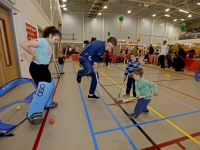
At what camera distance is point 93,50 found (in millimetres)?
2691

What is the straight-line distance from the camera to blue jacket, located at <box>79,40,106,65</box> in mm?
2645

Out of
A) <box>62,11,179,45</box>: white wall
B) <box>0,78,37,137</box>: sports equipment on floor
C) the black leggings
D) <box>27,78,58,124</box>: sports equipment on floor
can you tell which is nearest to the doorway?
<box>0,78,37,137</box>: sports equipment on floor

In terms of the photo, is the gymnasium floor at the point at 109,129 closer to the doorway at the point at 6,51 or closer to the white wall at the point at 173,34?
the doorway at the point at 6,51

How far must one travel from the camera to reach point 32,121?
6.32 feet

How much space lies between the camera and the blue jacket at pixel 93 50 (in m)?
2.64

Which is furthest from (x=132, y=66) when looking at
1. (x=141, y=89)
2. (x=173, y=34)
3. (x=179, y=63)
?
(x=173, y=34)

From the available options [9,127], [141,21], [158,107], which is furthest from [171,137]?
[141,21]

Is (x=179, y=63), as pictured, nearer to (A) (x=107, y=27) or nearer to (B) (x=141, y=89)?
(B) (x=141, y=89)

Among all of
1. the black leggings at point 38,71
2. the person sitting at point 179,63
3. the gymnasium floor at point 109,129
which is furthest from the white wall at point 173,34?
the black leggings at point 38,71

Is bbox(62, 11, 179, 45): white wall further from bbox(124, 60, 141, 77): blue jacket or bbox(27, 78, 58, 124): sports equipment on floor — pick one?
bbox(27, 78, 58, 124): sports equipment on floor

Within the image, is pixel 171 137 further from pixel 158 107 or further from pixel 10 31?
pixel 10 31

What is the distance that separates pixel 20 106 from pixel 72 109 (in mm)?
1194

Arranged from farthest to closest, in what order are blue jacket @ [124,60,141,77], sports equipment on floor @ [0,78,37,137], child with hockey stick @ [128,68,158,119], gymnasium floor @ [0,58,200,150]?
blue jacket @ [124,60,141,77]
child with hockey stick @ [128,68,158,119]
sports equipment on floor @ [0,78,37,137]
gymnasium floor @ [0,58,200,150]

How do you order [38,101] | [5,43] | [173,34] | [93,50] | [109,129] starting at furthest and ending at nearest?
[173,34], [5,43], [93,50], [109,129], [38,101]
